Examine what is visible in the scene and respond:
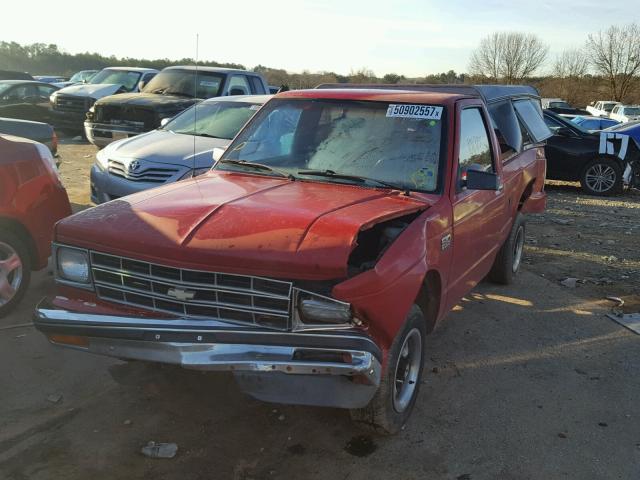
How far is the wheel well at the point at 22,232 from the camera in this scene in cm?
453

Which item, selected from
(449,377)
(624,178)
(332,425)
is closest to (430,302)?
(449,377)

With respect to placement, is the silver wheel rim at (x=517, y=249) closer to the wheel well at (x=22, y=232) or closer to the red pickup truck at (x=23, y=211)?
the red pickup truck at (x=23, y=211)

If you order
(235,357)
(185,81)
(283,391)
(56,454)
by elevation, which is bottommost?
(56,454)

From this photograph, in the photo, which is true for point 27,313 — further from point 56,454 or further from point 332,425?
point 332,425

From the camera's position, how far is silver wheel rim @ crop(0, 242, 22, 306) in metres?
4.54

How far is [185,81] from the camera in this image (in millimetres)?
10992

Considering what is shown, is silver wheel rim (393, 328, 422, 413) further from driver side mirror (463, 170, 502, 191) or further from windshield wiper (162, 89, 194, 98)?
windshield wiper (162, 89, 194, 98)

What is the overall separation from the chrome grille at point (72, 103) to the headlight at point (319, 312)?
46.9 feet

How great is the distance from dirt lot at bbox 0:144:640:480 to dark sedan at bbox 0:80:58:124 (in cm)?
1242

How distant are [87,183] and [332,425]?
831cm

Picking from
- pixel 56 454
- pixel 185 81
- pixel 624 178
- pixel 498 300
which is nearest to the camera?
pixel 56 454

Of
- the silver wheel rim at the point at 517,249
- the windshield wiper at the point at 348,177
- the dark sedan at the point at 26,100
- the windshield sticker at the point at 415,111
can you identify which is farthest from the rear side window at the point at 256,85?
the windshield wiper at the point at 348,177

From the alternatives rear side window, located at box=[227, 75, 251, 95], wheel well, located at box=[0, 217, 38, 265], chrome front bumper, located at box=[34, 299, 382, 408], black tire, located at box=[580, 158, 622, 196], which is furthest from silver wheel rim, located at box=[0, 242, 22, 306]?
black tire, located at box=[580, 158, 622, 196]

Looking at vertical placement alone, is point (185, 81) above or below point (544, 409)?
above
